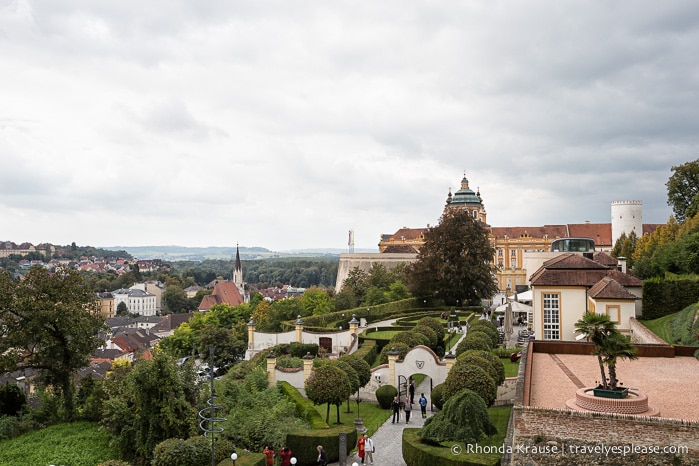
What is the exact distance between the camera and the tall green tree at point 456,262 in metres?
43.8

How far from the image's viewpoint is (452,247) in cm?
4412

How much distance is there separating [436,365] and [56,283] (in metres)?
15.0

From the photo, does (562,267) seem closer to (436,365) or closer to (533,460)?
(436,365)

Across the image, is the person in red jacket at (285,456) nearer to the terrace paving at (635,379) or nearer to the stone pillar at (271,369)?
the terrace paving at (635,379)

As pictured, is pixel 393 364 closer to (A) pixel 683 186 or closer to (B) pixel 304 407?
(B) pixel 304 407

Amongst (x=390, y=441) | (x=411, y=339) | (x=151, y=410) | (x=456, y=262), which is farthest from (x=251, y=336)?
(x=390, y=441)

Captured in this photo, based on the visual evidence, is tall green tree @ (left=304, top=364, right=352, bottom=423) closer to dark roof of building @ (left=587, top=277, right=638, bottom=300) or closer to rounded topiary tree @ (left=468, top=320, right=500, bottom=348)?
rounded topiary tree @ (left=468, top=320, right=500, bottom=348)

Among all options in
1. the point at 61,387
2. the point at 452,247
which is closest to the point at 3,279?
the point at 61,387

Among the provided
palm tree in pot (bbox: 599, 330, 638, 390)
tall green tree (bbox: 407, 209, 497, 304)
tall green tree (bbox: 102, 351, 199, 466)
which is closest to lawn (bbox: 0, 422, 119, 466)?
tall green tree (bbox: 102, 351, 199, 466)

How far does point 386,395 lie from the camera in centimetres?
2105

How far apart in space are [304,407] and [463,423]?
7.53 metres

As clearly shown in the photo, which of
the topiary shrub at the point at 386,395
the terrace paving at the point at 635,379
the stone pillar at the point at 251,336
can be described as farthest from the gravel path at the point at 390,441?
the stone pillar at the point at 251,336

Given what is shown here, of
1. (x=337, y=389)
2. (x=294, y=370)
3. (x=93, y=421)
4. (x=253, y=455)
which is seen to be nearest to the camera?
(x=253, y=455)

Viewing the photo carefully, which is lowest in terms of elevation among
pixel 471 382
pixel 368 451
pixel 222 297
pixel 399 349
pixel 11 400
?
pixel 222 297
